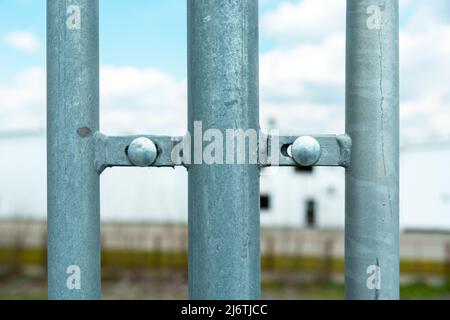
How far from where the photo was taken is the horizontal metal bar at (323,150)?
1.12 meters

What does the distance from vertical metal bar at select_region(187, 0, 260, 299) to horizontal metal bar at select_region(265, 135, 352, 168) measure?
0.15 feet

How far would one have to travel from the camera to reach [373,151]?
1.14m

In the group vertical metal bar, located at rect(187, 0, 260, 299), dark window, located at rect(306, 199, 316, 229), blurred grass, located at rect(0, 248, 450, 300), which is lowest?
dark window, located at rect(306, 199, 316, 229)

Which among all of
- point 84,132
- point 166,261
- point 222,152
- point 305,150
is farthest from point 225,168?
point 166,261

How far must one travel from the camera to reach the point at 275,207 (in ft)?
86.3

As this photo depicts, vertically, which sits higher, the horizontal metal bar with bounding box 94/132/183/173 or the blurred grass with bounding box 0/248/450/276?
the horizontal metal bar with bounding box 94/132/183/173

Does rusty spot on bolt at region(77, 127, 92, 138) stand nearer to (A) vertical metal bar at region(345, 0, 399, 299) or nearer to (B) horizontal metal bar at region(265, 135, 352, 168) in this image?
(B) horizontal metal bar at region(265, 135, 352, 168)

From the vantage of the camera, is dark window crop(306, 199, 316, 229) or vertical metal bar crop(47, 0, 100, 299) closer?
vertical metal bar crop(47, 0, 100, 299)

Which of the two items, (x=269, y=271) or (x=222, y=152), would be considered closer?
(x=222, y=152)

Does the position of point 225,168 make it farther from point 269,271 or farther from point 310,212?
point 310,212

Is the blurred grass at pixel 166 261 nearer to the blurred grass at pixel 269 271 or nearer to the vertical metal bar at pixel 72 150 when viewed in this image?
the blurred grass at pixel 269 271

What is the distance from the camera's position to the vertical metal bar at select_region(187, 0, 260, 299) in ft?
3.53

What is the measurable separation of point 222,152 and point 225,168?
3cm

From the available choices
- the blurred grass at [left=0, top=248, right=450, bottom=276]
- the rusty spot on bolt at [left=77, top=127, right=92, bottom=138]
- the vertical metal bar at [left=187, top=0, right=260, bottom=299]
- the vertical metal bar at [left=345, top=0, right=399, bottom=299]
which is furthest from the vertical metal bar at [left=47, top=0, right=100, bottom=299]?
the blurred grass at [left=0, top=248, right=450, bottom=276]
